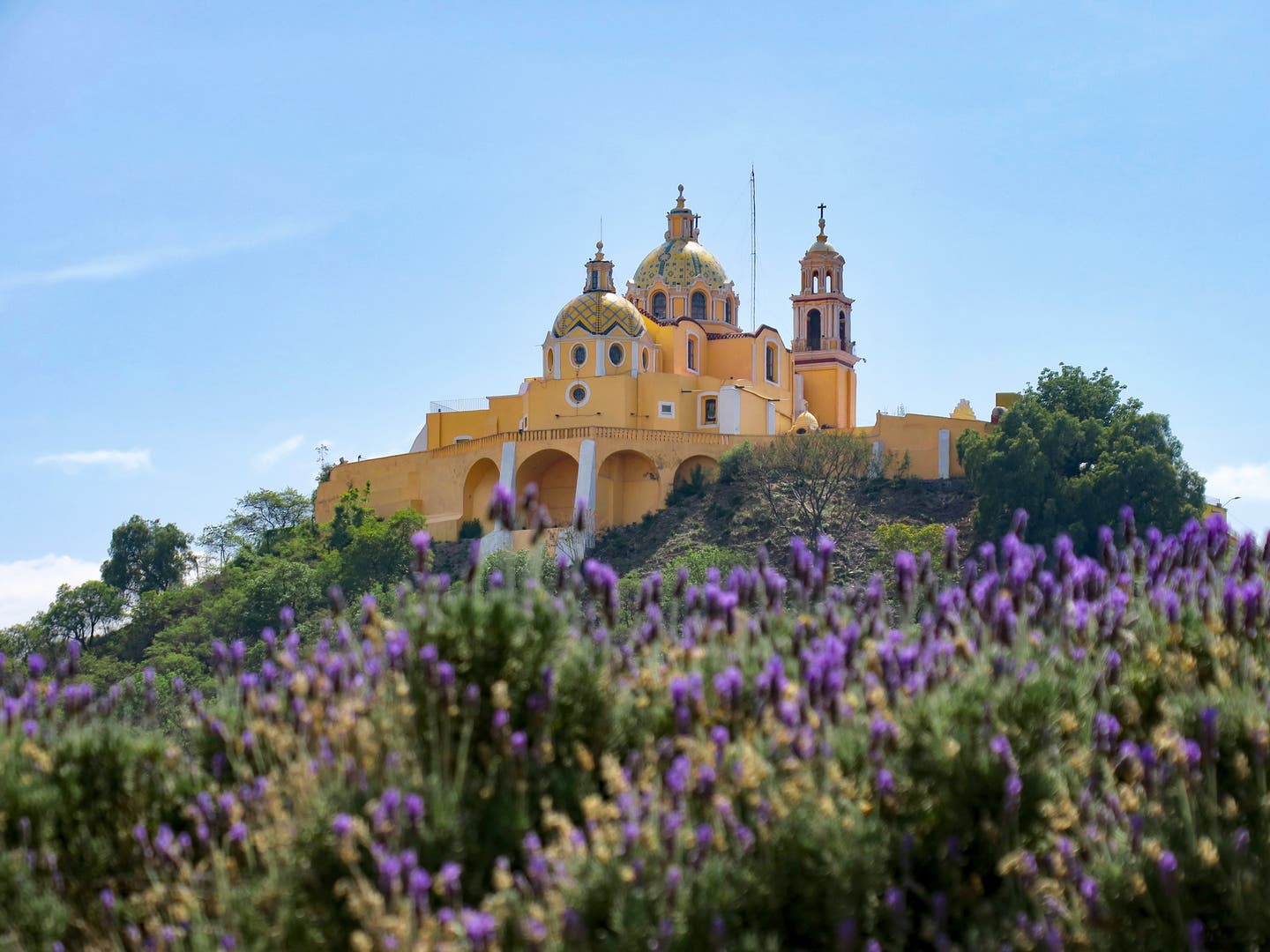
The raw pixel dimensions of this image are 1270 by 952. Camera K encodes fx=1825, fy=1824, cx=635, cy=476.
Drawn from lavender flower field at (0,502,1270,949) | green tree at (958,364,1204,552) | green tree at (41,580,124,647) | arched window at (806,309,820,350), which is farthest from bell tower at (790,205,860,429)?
lavender flower field at (0,502,1270,949)

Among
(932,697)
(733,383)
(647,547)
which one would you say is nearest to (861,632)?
(932,697)

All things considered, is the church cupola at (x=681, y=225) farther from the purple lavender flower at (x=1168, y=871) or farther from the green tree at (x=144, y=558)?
the purple lavender flower at (x=1168, y=871)

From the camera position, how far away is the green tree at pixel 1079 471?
136 ft

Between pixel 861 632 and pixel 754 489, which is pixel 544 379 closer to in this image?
pixel 754 489

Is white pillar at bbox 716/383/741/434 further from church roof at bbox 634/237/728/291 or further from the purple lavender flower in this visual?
the purple lavender flower

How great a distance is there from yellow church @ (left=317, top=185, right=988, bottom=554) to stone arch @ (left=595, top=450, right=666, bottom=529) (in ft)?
0.11

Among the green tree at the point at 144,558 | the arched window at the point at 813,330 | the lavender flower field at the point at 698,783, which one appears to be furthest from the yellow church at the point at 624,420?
the lavender flower field at the point at 698,783

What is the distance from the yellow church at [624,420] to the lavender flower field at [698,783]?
122ft

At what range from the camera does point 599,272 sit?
53906 millimetres

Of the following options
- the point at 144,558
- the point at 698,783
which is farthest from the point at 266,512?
the point at 698,783

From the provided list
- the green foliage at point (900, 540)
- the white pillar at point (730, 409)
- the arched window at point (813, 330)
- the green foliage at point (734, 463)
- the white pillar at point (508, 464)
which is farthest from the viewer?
the arched window at point (813, 330)

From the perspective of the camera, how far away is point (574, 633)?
6570 millimetres

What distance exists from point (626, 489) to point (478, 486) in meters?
4.10

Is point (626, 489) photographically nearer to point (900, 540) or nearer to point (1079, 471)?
point (900, 540)
